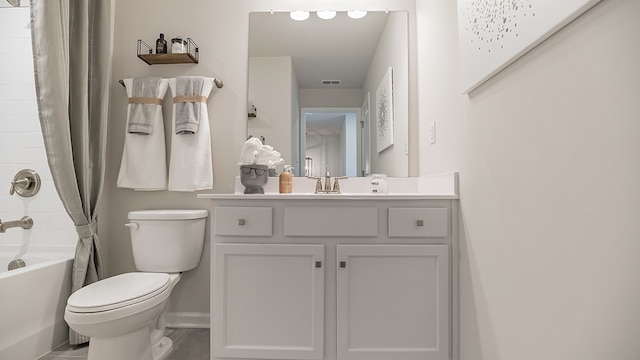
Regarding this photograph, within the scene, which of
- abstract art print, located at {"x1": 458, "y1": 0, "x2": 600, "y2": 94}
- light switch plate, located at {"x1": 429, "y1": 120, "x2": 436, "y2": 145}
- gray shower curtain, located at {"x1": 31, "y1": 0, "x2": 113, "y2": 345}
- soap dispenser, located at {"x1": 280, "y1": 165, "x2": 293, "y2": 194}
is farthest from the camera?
soap dispenser, located at {"x1": 280, "y1": 165, "x2": 293, "y2": 194}

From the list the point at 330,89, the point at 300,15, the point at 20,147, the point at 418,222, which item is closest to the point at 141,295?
the point at 418,222

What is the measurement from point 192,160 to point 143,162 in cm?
33

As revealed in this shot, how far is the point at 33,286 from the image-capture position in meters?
1.64

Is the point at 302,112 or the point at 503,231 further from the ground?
the point at 302,112

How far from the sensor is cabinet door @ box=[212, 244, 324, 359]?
147 cm

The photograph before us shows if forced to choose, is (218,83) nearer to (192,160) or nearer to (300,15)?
(192,160)

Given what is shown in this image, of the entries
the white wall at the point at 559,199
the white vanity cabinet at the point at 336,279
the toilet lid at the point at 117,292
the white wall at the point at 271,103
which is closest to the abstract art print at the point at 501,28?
the white wall at the point at 559,199

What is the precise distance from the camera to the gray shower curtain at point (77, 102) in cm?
Result: 165

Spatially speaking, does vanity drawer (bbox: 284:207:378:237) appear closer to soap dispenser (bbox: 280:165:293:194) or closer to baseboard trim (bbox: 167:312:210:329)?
soap dispenser (bbox: 280:165:293:194)

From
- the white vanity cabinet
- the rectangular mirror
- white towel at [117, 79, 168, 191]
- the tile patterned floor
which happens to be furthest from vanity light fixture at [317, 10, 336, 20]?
the tile patterned floor

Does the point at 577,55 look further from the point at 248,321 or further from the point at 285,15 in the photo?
the point at 285,15

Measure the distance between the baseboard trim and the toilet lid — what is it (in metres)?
0.64

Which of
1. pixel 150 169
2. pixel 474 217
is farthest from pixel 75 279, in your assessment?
pixel 474 217

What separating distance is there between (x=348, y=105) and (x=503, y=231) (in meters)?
1.36
